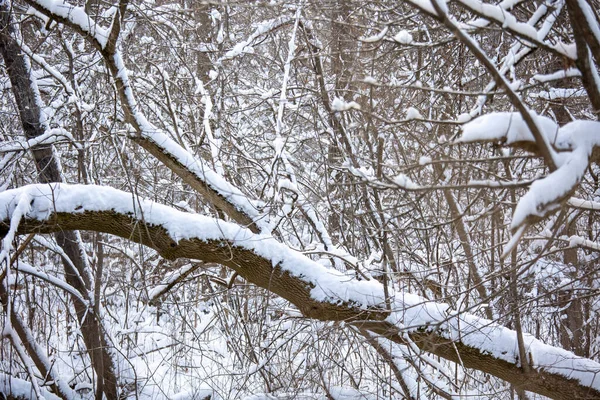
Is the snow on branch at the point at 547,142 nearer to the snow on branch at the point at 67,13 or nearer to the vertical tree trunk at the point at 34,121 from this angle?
the snow on branch at the point at 67,13

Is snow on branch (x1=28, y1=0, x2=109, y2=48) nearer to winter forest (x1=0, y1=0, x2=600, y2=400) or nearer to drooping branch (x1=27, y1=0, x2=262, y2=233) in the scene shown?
winter forest (x1=0, y1=0, x2=600, y2=400)

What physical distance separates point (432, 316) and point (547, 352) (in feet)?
2.55

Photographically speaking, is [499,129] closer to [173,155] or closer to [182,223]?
[182,223]

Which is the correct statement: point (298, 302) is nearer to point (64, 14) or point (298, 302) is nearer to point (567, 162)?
point (567, 162)

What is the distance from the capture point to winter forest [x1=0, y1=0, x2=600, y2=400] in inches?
92.1

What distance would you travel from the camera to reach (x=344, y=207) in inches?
178

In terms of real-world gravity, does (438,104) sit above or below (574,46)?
above

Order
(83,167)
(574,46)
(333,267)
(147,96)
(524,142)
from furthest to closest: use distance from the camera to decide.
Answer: (147,96) < (83,167) < (333,267) < (574,46) < (524,142)

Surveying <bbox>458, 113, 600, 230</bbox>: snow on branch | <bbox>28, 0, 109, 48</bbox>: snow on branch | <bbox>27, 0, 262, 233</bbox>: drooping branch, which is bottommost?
<bbox>458, 113, 600, 230</bbox>: snow on branch

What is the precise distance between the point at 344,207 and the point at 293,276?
1102 mm

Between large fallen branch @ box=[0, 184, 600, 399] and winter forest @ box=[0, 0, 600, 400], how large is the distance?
1cm

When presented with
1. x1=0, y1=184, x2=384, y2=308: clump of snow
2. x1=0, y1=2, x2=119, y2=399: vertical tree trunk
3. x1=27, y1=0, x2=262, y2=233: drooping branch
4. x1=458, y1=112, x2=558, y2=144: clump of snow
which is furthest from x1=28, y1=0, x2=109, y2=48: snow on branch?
x1=458, y1=112, x2=558, y2=144: clump of snow

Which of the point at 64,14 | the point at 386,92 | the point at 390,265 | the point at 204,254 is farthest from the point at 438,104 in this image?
the point at 64,14

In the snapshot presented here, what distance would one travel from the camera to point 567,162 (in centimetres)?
183
